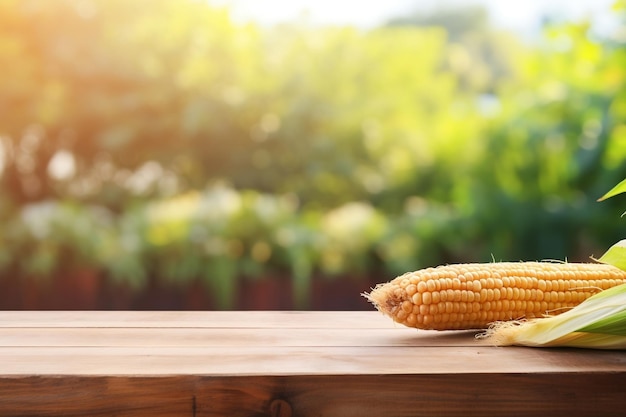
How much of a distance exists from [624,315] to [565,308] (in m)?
0.16

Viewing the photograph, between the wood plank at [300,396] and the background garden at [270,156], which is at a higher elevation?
the background garden at [270,156]

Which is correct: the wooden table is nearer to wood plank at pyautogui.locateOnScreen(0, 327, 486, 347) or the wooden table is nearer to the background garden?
wood plank at pyautogui.locateOnScreen(0, 327, 486, 347)

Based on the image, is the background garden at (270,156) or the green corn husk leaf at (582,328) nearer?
the green corn husk leaf at (582,328)

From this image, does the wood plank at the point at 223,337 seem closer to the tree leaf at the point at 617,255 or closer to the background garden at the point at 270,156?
the tree leaf at the point at 617,255

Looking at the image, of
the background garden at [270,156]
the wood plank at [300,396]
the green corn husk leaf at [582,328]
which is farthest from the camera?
the background garden at [270,156]

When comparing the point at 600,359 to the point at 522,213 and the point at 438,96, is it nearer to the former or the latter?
the point at 522,213

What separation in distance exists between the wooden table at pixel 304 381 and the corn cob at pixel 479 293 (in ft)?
0.26

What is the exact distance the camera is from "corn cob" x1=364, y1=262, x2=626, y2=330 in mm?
872

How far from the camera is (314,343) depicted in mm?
829

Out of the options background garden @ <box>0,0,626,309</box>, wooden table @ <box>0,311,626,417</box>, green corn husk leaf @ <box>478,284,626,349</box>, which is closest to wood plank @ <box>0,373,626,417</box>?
wooden table @ <box>0,311,626,417</box>

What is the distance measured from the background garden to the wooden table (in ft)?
8.65

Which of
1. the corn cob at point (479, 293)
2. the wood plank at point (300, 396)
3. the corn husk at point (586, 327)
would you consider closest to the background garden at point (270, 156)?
the corn cob at point (479, 293)

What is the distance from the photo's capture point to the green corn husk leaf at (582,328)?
0.78 meters

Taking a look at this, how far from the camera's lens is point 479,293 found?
884 mm
